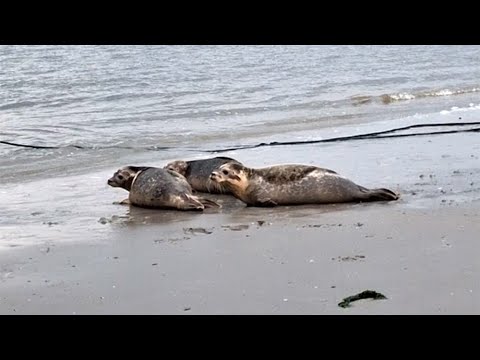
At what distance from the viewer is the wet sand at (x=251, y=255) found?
416 centimetres

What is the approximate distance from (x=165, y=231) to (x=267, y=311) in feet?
7.71

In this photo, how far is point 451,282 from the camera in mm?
4230

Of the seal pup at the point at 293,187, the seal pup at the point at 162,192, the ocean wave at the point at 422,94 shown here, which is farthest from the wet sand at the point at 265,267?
the ocean wave at the point at 422,94

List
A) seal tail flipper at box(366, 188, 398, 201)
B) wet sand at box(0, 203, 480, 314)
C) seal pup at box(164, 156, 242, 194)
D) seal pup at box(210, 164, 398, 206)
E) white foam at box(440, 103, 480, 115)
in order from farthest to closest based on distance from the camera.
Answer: white foam at box(440, 103, 480, 115), seal pup at box(164, 156, 242, 194), seal pup at box(210, 164, 398, 206), seal tail flipper at box(366, 188, 398, 201), wet sand at box(0, 203, 480, 314)

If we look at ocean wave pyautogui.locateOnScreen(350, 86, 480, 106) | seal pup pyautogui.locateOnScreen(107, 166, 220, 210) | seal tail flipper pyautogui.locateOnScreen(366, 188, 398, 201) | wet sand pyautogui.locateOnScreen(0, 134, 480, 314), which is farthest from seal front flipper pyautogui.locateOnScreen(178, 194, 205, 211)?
ocean wave pyautogui.locateOnScreen(350, 86, 480, 106)

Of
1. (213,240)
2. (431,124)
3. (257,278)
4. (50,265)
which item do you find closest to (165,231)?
(213,240)

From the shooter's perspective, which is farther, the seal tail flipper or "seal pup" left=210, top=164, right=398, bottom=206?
"seal pup" left=210, top=164, right=398, bottom=206

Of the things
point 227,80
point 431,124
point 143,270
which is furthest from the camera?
point 227,80

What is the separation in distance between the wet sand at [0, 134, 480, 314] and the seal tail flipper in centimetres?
10

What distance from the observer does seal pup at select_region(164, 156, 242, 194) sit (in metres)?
7.99

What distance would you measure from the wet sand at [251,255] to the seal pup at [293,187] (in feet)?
0.47

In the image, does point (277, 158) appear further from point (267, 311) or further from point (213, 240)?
point (267, 311)

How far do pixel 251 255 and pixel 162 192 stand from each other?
90.7 inches

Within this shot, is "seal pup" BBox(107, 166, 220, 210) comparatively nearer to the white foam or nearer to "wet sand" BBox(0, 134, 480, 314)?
"wet sand" BBox(0, 134, 480, 314)
